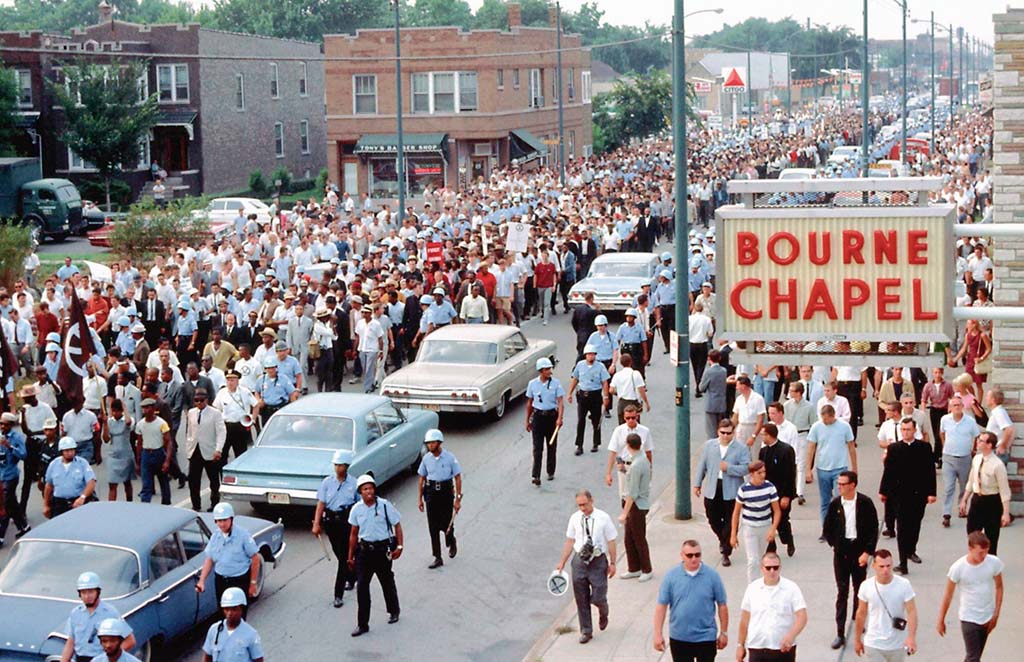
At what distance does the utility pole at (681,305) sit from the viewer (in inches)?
696

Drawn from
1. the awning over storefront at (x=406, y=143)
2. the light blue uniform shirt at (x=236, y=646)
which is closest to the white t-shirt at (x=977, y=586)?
the light blue uniform shirt at (x=236, y=646)

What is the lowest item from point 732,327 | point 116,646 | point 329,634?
point 329,634

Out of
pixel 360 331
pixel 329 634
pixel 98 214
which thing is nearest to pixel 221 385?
pixel 360 331

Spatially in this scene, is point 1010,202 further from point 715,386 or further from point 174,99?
point 174,99

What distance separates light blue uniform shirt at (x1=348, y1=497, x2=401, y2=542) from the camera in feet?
46.0

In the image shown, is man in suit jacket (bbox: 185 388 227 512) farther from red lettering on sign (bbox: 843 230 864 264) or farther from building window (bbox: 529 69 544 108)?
building window (bbox: 529 69 544 108)

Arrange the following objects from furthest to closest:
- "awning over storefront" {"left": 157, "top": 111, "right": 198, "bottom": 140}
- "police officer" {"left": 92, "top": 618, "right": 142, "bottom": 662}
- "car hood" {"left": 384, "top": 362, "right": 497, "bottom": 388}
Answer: "awning over storefront" {"left": 157, "top": 111, "right": 198, "bottom": 140}
"car hood" {"left": 384, "top": 362, "right": 497, "bottom": 388}
"police officer" {"left": 92, "top": 618, "right": 142, "bottom": 662}

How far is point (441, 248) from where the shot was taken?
30.8 m

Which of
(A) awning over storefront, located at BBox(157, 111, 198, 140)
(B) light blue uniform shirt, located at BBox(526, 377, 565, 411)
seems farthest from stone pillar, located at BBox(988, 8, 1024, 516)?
(A) awning over storefront, located at BBox(157, 111, 198, 140)

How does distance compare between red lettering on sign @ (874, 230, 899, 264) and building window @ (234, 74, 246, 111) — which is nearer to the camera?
red lettering on sign @ (874, 230, 899, 264)

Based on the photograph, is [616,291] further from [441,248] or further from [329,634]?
[329,634]

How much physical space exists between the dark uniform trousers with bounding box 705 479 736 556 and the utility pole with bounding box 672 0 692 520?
1555 millimetres

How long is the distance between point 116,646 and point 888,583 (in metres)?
5.67

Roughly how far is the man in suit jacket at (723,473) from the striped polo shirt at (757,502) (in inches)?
42.9
